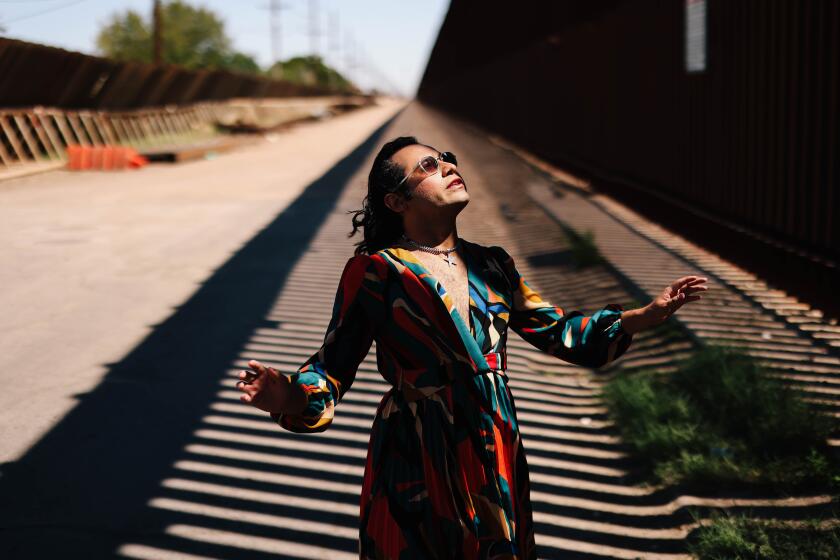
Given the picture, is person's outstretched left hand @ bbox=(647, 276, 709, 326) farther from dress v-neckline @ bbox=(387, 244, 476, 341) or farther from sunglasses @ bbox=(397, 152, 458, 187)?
sunglasses @ bbox=(397, 152, 458, 187)

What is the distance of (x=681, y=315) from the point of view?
714cm

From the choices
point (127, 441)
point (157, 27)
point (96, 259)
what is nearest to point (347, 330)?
point (127, 441)

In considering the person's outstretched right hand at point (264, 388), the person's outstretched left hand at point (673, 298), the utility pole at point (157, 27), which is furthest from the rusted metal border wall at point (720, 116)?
the utility pole at point (157, 27)

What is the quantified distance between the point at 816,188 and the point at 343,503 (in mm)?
4622

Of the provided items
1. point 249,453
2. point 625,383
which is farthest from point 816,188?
point 249,453

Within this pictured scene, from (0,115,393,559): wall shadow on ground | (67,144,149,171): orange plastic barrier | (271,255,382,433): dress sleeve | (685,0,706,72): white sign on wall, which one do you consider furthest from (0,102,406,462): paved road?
(685,0,706,72): white sign on wall

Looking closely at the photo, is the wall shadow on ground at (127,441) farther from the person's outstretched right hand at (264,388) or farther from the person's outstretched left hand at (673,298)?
the person's outstretched left hand at (673,298)

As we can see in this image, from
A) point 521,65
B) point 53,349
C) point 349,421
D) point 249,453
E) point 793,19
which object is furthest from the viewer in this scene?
point 521,65

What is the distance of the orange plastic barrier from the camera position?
20984 mm

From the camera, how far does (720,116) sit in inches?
387

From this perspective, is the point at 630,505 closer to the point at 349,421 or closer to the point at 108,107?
the point at 349,421

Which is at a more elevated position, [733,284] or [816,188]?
[816,188]

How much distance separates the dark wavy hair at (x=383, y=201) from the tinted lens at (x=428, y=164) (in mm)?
63

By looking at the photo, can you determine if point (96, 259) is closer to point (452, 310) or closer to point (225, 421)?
point (225, 421)
